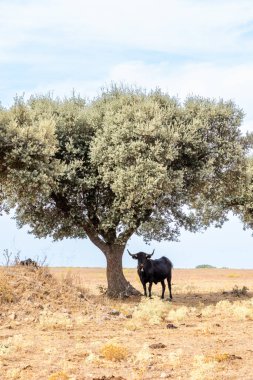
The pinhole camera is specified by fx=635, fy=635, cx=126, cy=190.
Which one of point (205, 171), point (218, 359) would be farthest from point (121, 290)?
point (218, 359)

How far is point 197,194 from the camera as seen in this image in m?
39.5

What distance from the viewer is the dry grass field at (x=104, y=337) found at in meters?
15.0

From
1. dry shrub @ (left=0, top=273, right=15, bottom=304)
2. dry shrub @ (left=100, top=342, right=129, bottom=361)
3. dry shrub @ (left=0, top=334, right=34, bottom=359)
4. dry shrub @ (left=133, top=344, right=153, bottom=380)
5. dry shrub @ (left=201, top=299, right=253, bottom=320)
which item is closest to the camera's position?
dry shrub @ (left=133, top=344, right=153, bottom=380)

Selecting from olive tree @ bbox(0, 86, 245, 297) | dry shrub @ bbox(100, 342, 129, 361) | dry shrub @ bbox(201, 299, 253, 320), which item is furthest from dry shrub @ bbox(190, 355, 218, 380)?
olive tree @ bbox(0, 86, 245, 297)

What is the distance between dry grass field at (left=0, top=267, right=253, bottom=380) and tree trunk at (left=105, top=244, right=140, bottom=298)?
8653 millimetres

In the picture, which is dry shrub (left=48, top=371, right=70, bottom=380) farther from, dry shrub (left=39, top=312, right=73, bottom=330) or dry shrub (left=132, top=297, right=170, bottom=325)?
dry shrub (left=132, top=297, right=170, bottom=325)

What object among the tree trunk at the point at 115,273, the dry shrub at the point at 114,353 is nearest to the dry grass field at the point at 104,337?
the dry shrub at the point at 114,353

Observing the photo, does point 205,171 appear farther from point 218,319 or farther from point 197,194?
point 218,319

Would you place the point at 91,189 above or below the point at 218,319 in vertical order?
above

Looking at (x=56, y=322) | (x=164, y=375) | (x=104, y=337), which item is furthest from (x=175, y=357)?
(x=56, y=322)

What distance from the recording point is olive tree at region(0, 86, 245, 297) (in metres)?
33.4

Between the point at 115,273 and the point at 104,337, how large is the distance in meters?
19.3

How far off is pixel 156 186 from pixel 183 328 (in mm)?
11548

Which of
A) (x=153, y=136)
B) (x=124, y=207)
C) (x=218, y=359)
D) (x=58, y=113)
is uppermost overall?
(x=58, y=113)
